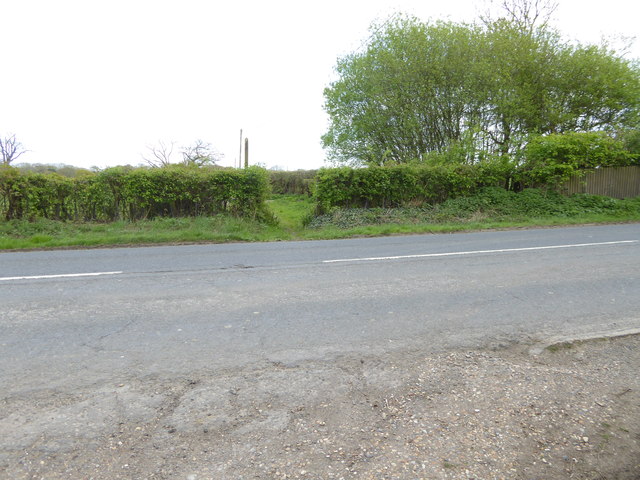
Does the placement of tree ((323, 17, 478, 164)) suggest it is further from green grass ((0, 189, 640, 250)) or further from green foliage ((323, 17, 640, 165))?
green grass ((0, 189, 640, 250))

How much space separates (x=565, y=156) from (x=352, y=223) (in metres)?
10.4

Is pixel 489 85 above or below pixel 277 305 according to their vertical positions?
above

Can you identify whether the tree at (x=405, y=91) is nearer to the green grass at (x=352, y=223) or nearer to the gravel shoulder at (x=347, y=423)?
the green grass at (x=352, y=223)

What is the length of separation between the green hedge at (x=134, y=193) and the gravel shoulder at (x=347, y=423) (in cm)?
1150

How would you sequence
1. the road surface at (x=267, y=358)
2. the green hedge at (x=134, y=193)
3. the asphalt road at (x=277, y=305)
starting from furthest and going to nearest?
the green hedge at (x=134, y=193) < the asphalt road at (x=277, y=305) < the road surface at (x=267, y=358)

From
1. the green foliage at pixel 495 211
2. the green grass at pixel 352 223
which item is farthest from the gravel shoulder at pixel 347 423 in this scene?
the green foliage at pixel 495 211

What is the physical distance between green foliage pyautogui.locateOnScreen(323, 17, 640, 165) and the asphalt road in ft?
46.8

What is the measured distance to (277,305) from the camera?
5.37m

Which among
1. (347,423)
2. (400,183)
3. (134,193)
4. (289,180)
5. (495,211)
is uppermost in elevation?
(289,180)

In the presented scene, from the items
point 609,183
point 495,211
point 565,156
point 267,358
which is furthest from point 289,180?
point 267,358

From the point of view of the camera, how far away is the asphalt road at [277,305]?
3945 millimetres

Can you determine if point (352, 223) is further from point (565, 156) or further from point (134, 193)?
point (565, 156)

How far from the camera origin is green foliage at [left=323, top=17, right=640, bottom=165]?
21219 mm

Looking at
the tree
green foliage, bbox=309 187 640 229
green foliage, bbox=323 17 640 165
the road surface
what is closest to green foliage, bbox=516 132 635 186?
green foliage, bbox=309 187 640 229
